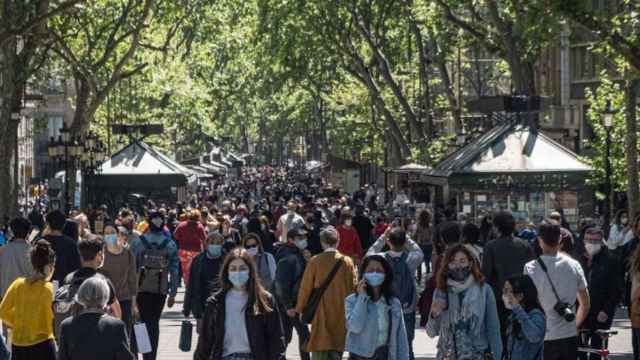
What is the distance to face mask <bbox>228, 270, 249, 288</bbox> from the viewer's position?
11.6m

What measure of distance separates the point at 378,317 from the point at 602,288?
3.84m

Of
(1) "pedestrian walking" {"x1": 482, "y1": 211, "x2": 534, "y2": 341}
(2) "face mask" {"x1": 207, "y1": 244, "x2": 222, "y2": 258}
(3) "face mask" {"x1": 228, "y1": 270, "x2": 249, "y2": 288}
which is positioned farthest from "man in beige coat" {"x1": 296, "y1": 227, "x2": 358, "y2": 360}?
(3) "face mask" {"x1": 228, "y1": 270, "x2": 249, "y2": 288}

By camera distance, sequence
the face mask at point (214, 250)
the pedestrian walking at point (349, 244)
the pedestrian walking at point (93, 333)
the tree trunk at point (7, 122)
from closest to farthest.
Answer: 1. the pedestrian walking at point (93, 333)
2. the face mask at point (214, 250)
3. the pedestrian walking at point (349, 244)
4. the tree trunk at point (7, 122)

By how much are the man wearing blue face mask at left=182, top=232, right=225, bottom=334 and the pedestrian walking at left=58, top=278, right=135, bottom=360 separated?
519 cm

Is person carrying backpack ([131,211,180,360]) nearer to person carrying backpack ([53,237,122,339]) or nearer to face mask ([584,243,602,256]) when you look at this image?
person carrying backpack ([53,237,122,339])

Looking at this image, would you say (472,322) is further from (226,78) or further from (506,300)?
(226,78)

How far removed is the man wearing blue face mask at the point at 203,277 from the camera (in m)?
15.7

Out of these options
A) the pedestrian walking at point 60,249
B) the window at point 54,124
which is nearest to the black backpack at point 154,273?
the pedestrian walking at point 60,249

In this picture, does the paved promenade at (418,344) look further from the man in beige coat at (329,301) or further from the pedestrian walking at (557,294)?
the pedestrian walking at (557,294)

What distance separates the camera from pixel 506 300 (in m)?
11.7

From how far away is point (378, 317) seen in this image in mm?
12055

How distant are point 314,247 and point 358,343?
484 inches

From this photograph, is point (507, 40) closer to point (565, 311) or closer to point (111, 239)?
point (111, 239)

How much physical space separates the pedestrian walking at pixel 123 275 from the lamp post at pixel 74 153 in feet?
78.7
